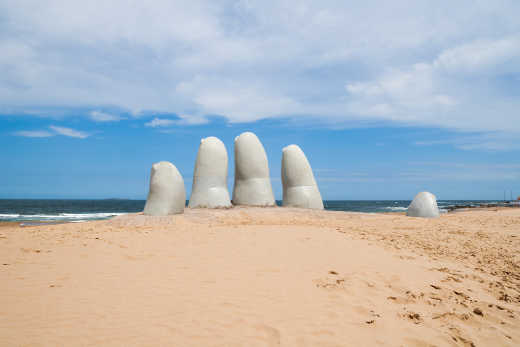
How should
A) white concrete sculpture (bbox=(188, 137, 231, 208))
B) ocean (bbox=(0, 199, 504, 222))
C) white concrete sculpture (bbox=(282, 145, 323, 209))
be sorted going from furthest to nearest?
ocean (bbox=(0, 199, 504, 222)) → white concrete sculpture (bbox=(282, 145, 323, 209)) → white concrete sculpture (bbox=(188, 137, 231, 208))

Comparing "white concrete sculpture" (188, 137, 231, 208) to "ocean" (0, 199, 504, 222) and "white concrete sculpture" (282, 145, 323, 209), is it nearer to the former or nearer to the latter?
"white concrete sculpture" (282, 145, 323, 209)

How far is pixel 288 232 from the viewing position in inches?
301

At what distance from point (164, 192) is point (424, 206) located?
1072cm

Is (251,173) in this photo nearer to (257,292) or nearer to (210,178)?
(210,178)

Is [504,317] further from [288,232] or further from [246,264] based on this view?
[288,232]

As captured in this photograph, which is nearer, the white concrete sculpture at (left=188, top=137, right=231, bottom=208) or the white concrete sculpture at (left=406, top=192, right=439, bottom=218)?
the white concrete sculpture at (left=188, top=137, right=231, bottom=208)

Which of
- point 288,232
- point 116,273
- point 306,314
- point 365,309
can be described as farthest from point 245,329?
point 288,232

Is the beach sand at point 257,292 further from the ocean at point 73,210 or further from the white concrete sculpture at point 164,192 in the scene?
the ocean at point 73,210

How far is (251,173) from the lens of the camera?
50.0 feet

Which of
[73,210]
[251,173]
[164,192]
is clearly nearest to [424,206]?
[251,173]

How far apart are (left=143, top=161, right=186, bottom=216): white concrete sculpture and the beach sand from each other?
4.91 metres

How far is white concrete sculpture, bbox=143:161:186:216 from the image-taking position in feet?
38.3

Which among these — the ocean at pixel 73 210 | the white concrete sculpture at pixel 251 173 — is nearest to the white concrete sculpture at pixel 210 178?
the white concrete sculpture at pixel 251 173

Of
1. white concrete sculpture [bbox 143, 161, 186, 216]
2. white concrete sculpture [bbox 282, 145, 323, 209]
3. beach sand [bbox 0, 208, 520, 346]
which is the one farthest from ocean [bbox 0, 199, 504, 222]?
beach sand [bbox 0, 208, 520, 346]
